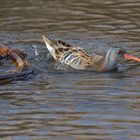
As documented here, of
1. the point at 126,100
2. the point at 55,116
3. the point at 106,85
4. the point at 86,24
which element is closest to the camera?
the point at 55,116

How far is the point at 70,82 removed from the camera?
11.5m

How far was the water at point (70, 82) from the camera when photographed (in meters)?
9.15

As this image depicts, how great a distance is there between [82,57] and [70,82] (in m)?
1.54

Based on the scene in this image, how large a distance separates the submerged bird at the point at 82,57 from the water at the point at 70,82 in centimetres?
26

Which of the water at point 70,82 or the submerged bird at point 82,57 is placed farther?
the submerged bird at point 82,57

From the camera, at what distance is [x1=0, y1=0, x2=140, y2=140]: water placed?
30.0 ft

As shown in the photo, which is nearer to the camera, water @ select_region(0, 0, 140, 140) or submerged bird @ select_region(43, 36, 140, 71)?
Answer: water @ select_region(0, 0, 140, 140)

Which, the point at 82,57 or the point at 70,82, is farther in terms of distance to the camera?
the point at 82,57

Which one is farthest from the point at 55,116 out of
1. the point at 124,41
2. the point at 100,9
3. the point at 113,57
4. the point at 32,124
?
the point at 100,9

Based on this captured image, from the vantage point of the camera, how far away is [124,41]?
14164 mm

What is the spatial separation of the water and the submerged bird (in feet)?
0.87

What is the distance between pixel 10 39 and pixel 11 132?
5.87 m

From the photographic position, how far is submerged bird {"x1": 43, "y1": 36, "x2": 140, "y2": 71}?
12758mm

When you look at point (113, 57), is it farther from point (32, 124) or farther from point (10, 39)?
point (32, 124)
